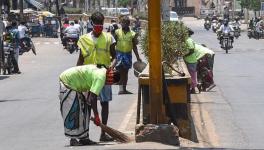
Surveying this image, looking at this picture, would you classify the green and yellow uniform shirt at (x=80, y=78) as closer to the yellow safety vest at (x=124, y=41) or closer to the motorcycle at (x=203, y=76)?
the yellow safety vest at (x=124, y=41)

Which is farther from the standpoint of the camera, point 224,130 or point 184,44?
point 184,44

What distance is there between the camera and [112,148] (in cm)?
1047

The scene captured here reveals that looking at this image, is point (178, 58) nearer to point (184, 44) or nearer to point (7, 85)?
point (184, 44)

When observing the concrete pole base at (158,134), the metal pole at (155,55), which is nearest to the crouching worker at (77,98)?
the concrete pole base at (158,134)

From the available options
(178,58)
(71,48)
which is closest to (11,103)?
(178,58)

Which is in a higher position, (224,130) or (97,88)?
(97,88)

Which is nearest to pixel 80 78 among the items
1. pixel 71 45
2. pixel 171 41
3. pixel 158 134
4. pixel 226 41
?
pixel 158 134

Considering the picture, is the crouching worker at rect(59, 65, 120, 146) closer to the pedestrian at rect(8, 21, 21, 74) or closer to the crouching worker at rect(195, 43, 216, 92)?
the crouching worker at rect(195, 43, 216, 92)

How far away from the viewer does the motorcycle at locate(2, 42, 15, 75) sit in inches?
1145

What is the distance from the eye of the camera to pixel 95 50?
1210 centimetres

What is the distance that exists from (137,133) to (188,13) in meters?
119

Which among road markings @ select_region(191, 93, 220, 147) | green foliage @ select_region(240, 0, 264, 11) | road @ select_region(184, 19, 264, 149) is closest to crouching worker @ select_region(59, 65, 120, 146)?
road markings @ select_region(191, 93, 220, 147)

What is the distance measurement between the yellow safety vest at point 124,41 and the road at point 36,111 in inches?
44.7

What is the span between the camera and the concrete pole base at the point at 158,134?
35.4ft
